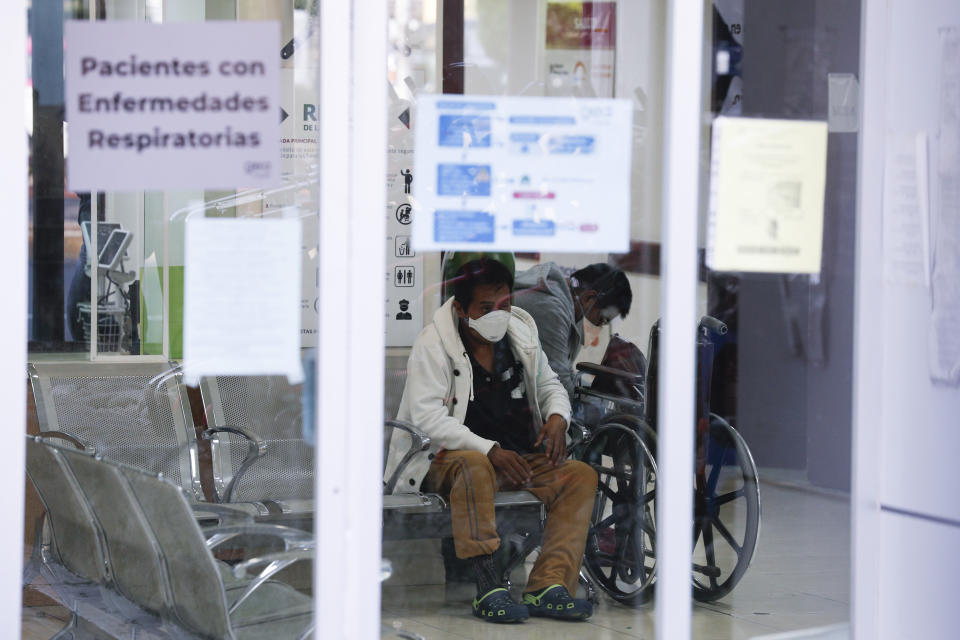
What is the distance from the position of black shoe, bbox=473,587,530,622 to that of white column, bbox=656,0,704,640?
1.29m

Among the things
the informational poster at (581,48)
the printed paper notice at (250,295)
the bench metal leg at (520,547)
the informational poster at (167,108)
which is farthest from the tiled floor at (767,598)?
the informational poster at (581,48)

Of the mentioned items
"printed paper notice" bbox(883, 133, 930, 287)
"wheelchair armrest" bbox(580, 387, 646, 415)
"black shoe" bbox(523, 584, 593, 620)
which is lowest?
"black shoe" bbox(523, 584, 593, 620)

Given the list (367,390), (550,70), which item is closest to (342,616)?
(367,390)

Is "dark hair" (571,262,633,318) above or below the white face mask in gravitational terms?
above

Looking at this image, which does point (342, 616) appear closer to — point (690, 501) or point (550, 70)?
point (690, 501)

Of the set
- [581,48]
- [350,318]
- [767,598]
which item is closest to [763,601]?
[767,598]

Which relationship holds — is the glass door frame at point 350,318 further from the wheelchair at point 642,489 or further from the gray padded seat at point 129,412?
the gray padded seat at point 129,412

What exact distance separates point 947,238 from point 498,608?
6.19 feet

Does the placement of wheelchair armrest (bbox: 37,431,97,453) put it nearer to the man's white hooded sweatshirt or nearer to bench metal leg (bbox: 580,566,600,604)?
the man's white hooded sweatshirt

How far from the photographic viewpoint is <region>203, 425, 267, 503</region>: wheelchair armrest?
12.9ft

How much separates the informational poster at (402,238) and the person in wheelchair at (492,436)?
0.45 feet

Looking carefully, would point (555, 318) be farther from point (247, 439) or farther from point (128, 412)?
point (128, 412)

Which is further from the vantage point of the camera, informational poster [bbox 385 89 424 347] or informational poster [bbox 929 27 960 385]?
informational poster [bbox 385 89 424 347]

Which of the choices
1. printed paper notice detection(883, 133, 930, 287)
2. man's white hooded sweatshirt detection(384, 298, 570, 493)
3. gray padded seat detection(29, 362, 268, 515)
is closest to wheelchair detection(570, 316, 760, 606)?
man's white hooded sweatshirt detection(384, 298, 570, 493)
